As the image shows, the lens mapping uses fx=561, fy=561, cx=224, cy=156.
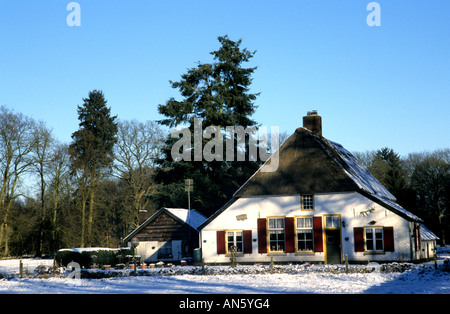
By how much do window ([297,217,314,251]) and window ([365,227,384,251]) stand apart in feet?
9.84

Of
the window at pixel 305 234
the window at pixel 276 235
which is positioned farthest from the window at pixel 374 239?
the window at pixel 276 235

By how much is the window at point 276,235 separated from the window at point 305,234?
3.21ft

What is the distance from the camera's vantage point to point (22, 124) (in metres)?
46.2

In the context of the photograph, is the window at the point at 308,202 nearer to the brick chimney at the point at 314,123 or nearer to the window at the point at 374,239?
the window at the point at 374,239

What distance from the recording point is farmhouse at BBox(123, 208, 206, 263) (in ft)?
119

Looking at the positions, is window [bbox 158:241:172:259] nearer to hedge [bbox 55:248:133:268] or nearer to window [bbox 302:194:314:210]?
hedge [bbox 55:248:133:268]

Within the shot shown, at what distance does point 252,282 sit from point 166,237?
15466 millimetres

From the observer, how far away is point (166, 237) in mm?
36531

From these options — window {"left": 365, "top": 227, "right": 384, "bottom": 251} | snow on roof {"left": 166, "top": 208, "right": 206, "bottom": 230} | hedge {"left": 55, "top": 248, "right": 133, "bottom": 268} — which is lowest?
hedge {"left": 55, "top": 248, "right": 133, "bottom": 268}

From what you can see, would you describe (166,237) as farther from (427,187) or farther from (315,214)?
(427,187)

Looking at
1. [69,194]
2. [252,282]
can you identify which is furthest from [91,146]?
[252,282]

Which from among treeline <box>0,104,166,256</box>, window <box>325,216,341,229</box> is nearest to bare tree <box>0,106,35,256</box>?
treeline <box>0,104,166,256</box>
